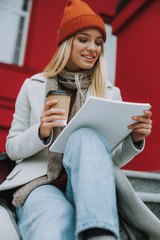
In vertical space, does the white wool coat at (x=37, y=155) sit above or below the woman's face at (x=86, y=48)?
below

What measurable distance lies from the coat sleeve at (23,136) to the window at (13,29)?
1993mm

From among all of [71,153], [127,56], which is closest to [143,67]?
[127,56]

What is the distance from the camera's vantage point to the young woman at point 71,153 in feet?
2.05

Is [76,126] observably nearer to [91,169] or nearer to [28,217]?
[91,169]

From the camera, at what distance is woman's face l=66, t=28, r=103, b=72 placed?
4.20ft

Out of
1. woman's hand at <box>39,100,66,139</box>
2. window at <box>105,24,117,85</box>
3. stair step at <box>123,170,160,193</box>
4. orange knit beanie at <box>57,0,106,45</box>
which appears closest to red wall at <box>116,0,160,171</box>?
window at <box>105,24,117,85</box>

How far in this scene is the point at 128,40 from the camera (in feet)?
10.4

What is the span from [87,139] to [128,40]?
2720 millimetres

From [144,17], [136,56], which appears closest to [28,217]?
[136,56]

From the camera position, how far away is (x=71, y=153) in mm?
759

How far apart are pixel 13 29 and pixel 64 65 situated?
7.48 ft

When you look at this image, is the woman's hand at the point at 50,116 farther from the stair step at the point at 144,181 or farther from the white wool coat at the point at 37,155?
the stair step at the point at 144,181

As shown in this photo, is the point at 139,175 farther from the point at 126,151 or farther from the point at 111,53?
the point at 111,53

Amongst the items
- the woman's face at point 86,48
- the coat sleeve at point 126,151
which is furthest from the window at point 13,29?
the coat sleeve at point 126,151
